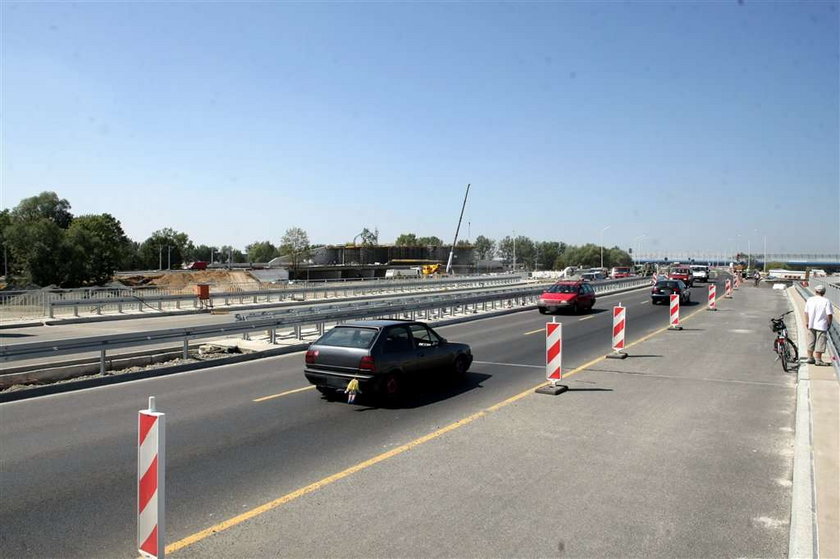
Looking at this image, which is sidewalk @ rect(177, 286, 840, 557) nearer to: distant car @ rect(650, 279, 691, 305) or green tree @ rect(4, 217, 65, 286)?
distant car @ rect(650, 279, 691, 305)

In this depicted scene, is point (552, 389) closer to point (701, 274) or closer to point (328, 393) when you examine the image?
point (328, 393)

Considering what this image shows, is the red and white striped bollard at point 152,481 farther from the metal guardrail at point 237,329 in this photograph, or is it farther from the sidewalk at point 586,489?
the metal guardrail at point 237,329

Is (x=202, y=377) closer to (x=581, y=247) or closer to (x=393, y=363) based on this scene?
(x=393, y=363)

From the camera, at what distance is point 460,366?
12633mm

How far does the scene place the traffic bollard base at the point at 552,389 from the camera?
36.8 ft

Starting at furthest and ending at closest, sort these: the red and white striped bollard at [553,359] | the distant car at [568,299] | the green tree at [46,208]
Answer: the green tree at [46,208] < the distant car at [568,299] < the red and white striped bollard at [553,359]

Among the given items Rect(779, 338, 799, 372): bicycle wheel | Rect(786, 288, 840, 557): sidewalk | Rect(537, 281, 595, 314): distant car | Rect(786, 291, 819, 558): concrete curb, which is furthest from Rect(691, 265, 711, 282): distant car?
Rect(786, 291, 819, 558): concrete curb

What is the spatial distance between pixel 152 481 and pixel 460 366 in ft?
28.3

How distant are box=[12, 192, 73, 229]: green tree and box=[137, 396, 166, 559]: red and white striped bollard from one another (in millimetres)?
124710

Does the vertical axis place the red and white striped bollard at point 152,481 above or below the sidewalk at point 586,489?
above

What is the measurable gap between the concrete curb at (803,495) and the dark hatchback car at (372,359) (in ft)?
19.3

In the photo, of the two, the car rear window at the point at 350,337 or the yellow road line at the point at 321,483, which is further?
the car rear window at the point at 350,337

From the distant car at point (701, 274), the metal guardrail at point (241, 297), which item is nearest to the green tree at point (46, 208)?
the metal guardrail at point (241, 297)

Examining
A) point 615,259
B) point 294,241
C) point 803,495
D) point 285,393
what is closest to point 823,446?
point 803,495
